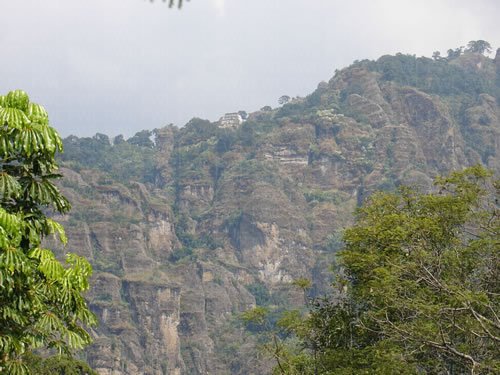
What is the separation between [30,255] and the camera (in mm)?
8422

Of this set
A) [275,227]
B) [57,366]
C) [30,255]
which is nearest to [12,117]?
[30,255]

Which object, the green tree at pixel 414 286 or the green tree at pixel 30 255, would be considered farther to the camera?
the green tree at pixel 414 286

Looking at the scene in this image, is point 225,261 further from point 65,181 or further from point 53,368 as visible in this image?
point 53,368

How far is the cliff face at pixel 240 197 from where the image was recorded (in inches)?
4503

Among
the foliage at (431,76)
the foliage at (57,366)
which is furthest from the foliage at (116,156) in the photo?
the foliage at (57,366)

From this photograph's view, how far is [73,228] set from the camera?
121m

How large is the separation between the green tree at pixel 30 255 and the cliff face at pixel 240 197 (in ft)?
311

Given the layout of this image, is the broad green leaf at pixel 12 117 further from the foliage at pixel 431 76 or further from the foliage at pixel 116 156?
the foliage at pixel 431 76

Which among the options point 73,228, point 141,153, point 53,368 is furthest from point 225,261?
point 53,368

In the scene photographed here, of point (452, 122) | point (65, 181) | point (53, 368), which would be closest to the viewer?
point (53, 368)

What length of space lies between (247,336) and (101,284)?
2522 cm

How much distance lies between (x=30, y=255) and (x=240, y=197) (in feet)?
465

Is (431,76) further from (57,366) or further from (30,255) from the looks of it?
(30,255)

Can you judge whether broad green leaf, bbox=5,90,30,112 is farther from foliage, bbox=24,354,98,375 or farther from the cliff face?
the cliff face
